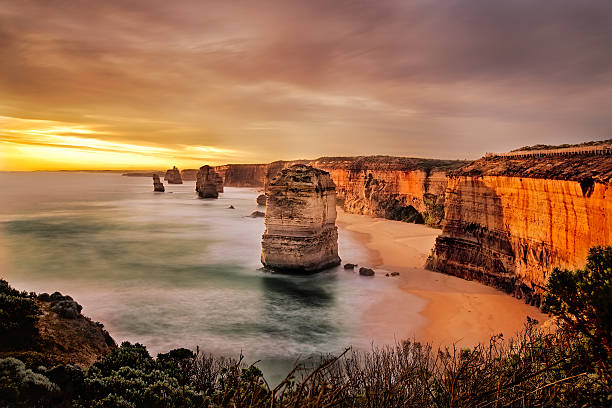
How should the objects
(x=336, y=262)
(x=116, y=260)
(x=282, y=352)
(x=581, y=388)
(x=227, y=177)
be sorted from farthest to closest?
(x=227, y=177) → (x=116, y=260) → (x=336, y=262) → (x=282, y=352) → (x=581, y=388)

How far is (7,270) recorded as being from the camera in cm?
3142

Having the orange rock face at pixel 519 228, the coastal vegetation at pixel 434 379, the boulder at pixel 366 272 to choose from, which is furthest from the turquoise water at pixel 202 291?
the orange rock face at pixel 519 228

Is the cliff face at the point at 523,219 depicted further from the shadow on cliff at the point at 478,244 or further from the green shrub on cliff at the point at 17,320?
the green shrub on cliff at the point at 17,320

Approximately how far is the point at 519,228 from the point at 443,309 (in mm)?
6905

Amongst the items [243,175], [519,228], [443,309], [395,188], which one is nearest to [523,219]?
[519,228]

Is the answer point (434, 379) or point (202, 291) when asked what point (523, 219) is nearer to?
point (434, 379)

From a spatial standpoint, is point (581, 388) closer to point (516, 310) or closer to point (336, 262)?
point (516, 310)

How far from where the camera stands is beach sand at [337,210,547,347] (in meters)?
17.4

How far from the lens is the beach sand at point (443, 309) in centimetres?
1744

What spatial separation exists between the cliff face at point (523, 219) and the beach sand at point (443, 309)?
56.4 inches

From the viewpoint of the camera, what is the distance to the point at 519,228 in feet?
73.2

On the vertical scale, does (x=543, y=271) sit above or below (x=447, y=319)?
above

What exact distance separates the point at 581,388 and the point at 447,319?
13.5 meters

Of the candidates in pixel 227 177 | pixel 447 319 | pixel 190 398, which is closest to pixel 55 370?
pixel 190 398
